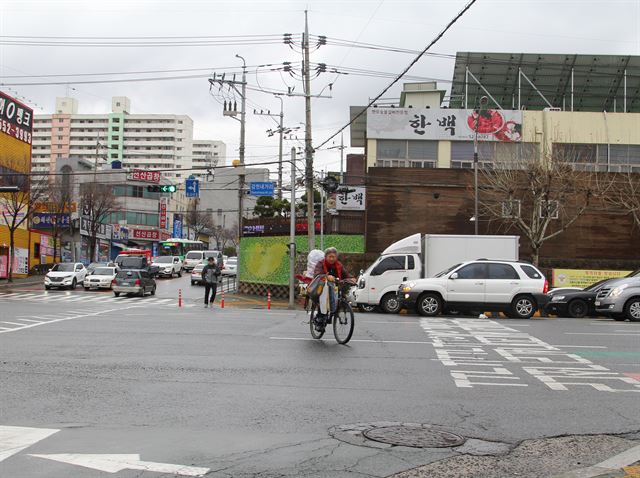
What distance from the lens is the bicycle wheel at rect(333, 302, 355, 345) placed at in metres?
12.1

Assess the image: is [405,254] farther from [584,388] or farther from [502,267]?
[584,388]

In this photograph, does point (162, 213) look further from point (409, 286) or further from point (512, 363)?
point (512, 363)

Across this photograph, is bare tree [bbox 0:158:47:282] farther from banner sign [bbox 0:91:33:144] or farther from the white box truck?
the white box truck

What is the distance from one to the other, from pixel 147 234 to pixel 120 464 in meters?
82.9

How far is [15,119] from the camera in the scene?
157 feet

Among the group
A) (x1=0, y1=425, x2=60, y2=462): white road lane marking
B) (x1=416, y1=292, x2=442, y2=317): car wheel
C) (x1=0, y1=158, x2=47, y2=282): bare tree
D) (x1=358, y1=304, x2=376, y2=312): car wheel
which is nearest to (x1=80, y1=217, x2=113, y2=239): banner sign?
(x1=0, y1=158, x2=47, y2=282): bare tree

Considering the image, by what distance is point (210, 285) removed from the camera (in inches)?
1054

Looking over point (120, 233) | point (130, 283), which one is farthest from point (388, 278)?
point (120, 233)

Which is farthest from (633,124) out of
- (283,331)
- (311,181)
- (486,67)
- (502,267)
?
(283,331)

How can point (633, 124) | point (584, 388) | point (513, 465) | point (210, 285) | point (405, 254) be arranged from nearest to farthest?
point (513, 465) → point (584, 388) → point (405, 254) → point (210, 285) → point (633, 124)

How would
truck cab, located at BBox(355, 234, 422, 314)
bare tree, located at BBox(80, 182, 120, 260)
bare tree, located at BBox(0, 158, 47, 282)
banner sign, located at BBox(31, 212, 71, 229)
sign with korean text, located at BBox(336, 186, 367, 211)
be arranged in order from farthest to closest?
bare tree, located at BBox(80, 182, 120, 260), banner sign, located at BBox(31, 212, 71, 229), sign with korean text, located at BBox(336, 186, 367, 211), bare tree, located at BBox(0, 158, 47, 282), truck cab, located at BBox(355, 234, 422, 314)

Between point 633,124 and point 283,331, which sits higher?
point 633,124

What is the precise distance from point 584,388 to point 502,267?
12.1 meters

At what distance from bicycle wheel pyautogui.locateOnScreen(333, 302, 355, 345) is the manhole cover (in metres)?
5.61
